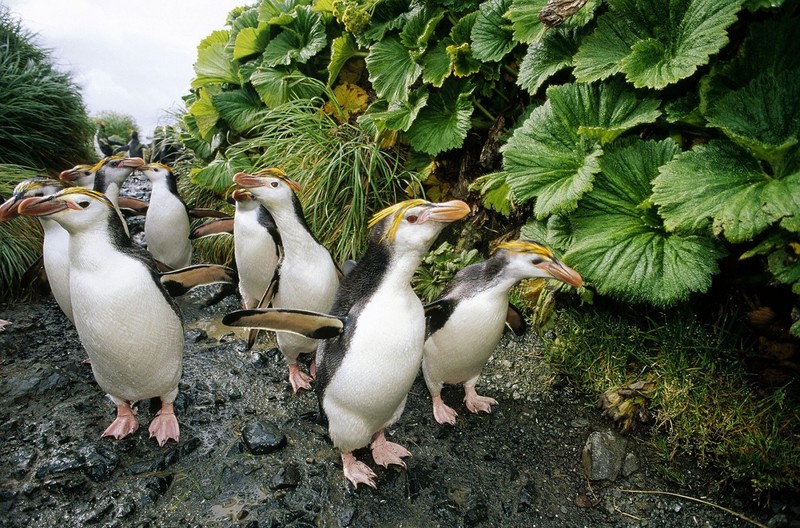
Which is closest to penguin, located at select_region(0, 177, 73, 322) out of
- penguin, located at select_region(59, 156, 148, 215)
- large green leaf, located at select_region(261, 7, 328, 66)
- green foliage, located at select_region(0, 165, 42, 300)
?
penguin, located at select_region(59, 156, 148, 215)

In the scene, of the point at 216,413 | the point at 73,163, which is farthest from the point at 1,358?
the point at 73,163

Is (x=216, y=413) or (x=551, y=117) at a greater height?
(x=551, y=117)

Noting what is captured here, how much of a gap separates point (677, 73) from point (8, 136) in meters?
5.95

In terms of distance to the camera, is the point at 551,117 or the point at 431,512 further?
the point at 551,117

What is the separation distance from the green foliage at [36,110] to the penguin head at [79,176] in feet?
6.14

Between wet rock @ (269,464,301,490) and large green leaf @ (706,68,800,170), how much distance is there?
238 centimetres

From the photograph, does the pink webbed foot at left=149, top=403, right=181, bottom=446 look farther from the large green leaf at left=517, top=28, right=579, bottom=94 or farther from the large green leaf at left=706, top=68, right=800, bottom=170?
the large green leaf at left=706, top=68, right=800, bottom=170

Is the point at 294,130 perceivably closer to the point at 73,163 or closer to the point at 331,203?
the point at 331,203

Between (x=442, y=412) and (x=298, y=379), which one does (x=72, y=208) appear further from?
(x=442, y=412)

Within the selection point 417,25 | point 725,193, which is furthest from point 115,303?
point 417,25

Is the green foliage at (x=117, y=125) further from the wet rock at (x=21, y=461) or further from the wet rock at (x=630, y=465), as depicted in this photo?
the wet rock at (x=630, y=465)

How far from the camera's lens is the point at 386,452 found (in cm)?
260

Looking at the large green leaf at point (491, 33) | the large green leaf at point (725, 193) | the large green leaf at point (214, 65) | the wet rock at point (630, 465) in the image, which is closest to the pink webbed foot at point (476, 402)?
the wet rock at point (630, 465)

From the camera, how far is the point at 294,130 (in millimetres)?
4695
